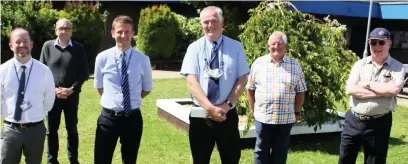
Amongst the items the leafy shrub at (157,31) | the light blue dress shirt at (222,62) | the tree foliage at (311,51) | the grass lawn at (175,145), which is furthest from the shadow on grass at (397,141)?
the leafy shrub at (157,31)

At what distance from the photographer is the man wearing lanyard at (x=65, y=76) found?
5332 mm

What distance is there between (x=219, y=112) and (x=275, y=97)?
1.06m

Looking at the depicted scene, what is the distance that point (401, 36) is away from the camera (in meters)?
21.8

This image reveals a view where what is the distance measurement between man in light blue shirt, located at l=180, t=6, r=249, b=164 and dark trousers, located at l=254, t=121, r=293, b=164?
751 mm

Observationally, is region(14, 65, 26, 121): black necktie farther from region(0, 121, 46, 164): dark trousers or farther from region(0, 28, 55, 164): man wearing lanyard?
region(0, 121, 46, 164): dark trousers

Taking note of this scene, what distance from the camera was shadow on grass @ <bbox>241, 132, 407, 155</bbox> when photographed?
680cm

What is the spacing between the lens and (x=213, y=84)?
13.6 feet

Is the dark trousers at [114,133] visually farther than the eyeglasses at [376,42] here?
No

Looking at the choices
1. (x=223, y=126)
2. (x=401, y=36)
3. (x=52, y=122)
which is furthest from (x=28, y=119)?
(x=401, y=36)

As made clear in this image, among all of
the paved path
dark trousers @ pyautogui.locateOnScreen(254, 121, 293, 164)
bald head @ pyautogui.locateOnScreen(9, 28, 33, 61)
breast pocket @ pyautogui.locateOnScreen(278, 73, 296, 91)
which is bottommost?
the paved path

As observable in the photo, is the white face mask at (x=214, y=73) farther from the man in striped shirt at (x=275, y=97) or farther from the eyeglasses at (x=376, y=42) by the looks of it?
the eyeglasses at (x=376, y=42)

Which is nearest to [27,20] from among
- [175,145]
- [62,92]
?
[175,145]

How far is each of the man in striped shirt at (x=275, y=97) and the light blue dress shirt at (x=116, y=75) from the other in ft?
4.21

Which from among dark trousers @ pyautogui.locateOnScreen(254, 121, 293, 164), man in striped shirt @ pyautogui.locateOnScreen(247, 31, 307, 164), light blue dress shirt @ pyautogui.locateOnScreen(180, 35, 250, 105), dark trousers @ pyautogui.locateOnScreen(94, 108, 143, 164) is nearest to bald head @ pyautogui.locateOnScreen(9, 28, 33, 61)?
dark trousers @ pyautogui.locateOnScreen(94, 108, 143, 164)
